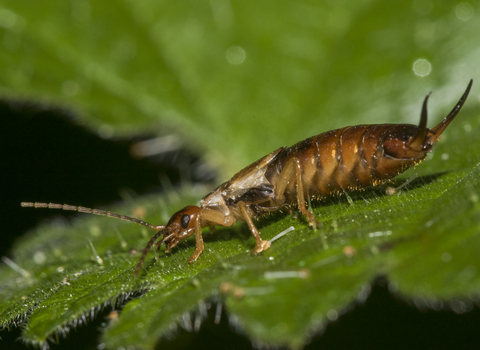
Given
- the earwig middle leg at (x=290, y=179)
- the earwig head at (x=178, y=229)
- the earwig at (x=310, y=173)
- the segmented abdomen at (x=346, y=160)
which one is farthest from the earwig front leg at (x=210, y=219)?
the segmented abdomen at (x=346, y=160)

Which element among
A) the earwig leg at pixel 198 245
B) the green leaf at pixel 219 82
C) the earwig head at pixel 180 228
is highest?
the green leaf at pixel 219 82

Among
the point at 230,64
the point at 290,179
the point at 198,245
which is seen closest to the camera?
the point at 198,245

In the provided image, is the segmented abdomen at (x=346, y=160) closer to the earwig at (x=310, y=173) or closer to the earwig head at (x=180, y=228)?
the earwig at (x=310, y=173)

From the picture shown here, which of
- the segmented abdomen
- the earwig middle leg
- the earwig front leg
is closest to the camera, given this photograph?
the segmented abdomen

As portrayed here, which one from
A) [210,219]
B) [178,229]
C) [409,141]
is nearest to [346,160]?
[409,141]

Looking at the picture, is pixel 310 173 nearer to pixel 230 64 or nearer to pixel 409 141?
pixel 409 141

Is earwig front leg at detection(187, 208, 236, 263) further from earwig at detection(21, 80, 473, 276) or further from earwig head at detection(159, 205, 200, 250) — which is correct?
earwig head at detection(159, 205, 200, 250)

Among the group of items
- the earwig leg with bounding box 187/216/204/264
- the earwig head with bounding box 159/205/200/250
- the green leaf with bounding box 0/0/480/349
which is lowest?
the earwig leg with bounding box 187/216/204/264

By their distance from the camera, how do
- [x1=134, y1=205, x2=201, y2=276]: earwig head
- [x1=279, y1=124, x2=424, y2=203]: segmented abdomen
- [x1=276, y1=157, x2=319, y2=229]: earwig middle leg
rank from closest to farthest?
[x1=279, y1=124, x2=424, y2=203]: segmented abdomen
[x1=276, y1=157, x2=319, y2=229]: earwig middle leg
[x1=134, y1=205, x2=201, y2=276]: earwig head

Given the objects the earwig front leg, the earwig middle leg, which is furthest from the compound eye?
the earwig middle leg
